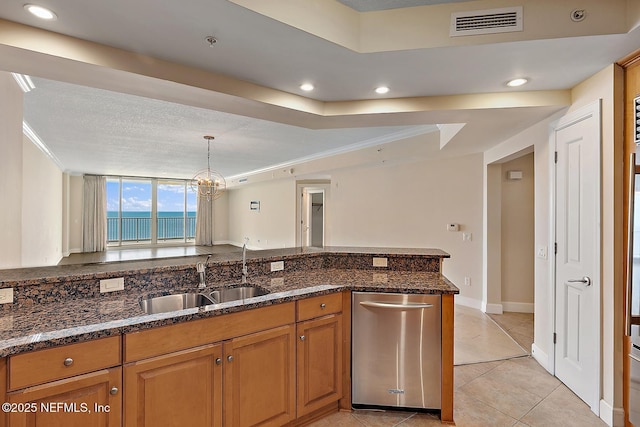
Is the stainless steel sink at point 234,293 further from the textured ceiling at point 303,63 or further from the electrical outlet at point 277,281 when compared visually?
the textured ceiling at point 303,63

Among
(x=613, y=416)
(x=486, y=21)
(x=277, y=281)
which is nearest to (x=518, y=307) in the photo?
(x=613, y=416)

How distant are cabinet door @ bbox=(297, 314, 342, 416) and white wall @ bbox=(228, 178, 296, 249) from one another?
19.9 ft

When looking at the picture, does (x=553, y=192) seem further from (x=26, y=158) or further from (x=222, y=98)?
(x=26, y=158)

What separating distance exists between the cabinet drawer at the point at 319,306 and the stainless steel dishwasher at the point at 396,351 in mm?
135

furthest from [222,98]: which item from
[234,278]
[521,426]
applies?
[521,426]

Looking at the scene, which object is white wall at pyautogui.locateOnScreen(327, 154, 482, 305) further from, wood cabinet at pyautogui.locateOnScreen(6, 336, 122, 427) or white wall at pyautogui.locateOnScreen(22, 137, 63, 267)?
white wall at pyautogui.locateOnScreen(22, 137, 63, 267)

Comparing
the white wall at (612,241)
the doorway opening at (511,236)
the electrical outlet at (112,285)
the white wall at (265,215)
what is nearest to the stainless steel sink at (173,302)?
the electrical outlet at (112,285)

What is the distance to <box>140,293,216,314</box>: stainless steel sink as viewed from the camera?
6.26 feet

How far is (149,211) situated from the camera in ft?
36.0

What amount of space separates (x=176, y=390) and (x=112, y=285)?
77 cm

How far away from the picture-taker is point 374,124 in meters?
3.12

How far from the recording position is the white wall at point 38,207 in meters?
4.37

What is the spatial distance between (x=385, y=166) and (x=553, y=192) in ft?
10.0

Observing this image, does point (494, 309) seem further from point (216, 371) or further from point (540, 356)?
point (216, 371)
